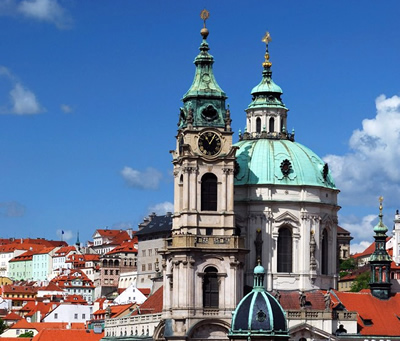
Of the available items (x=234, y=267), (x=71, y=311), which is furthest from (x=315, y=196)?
(x=71, y=311)

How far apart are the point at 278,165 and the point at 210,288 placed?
1307 cm

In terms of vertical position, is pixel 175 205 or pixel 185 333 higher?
pixel 175 205

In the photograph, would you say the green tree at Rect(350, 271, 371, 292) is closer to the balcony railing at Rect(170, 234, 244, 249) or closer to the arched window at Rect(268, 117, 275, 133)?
the arched window at Rect(268, 117, 275, 133)

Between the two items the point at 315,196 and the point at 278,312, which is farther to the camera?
the point at 315,196

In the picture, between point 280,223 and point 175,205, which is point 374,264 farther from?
point 175,205

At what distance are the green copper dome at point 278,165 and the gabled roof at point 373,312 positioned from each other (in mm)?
9695

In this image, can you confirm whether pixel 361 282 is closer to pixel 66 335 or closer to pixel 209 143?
pixel 66 335

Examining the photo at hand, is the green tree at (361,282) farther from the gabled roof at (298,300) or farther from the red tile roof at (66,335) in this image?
the gabled roof at (298,300)

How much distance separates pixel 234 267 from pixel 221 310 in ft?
11.2

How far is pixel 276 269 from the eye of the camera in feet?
353

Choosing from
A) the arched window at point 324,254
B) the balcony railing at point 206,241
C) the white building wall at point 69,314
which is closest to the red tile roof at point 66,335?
the arched window at point 324,254

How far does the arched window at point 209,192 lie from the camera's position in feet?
340

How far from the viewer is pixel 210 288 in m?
102

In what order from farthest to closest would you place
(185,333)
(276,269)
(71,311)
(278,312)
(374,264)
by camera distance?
(71,311) < (374,264) < (276,269) < (185,333) < (278,312)
